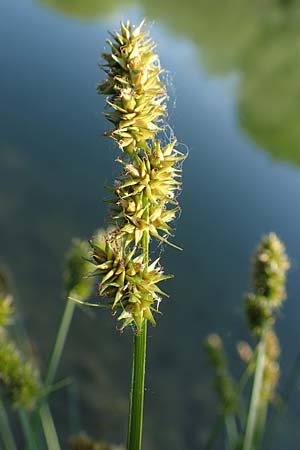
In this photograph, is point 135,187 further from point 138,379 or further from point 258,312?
point 258,312

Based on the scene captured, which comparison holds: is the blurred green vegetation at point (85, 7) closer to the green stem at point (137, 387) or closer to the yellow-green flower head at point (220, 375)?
the yellow-green flower head at point (220, 375)

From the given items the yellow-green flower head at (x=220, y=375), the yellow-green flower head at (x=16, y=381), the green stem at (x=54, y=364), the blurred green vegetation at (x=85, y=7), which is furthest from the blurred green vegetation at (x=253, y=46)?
the yellow-green flower head at (x=16, y=381)

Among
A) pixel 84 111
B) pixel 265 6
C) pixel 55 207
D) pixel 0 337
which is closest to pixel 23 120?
pixel 84 111

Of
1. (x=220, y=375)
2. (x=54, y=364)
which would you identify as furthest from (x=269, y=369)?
(x=54, y=364)

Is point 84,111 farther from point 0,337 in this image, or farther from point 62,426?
point 0,337

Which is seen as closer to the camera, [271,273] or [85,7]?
[271,273]

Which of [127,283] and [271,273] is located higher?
[271,273]

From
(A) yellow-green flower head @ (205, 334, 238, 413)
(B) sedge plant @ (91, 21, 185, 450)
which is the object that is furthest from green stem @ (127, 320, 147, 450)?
(A) yellow-green flower head @ (205, 334, 238, 413)
